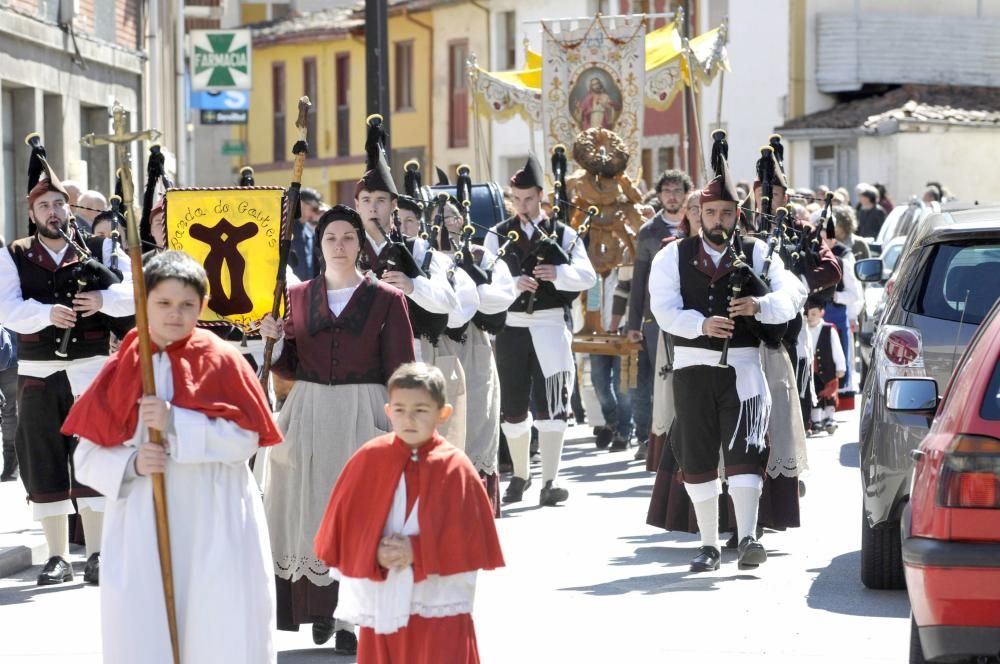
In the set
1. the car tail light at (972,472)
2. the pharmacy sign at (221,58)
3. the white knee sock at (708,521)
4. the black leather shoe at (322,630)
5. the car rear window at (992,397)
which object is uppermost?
the pharmacy sign at (221,58)

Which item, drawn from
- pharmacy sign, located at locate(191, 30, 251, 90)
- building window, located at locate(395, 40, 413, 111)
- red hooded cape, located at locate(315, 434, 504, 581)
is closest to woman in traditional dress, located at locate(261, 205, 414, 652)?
red hooded cape, located at locate(315, 434, 504, 581)

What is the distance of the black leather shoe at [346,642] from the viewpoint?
852cm

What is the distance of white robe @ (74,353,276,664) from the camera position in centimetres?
633

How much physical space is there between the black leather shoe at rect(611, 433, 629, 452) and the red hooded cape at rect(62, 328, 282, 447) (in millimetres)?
10101

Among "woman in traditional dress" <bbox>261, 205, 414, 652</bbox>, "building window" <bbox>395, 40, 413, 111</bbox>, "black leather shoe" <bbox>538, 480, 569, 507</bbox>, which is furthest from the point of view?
"building window" <bbox>395, 40, 413, 111</bbox>

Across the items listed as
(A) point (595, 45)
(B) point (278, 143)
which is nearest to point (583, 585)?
(A) point (595, 45)

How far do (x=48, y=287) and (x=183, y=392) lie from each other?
14.4ft

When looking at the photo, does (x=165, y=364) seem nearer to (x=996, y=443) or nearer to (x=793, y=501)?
(x=996, y=443)

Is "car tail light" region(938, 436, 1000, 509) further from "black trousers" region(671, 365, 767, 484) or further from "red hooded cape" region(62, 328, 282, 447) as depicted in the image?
"black trousers" region(671, 365, 767, 484)

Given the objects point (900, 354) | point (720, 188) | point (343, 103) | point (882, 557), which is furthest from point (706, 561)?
point (343, 103)

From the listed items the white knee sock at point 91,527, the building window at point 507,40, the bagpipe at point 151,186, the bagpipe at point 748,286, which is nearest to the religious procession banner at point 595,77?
the bagpipe at point 151,186

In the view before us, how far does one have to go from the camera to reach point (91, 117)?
88.2ft

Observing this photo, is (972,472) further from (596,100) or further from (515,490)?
(596,100)

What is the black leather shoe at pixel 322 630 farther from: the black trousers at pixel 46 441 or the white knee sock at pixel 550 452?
the white knee sock at pixel 550 452
